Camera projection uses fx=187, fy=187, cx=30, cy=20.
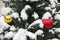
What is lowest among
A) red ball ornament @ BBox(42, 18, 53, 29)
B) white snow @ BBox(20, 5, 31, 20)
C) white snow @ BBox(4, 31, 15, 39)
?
white snow @ BBox(4, 31, 15, 39)

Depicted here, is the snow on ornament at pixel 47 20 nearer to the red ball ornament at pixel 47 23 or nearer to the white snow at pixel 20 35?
the red ball ornament at pixel 47 23

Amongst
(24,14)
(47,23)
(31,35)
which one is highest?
(24,14)

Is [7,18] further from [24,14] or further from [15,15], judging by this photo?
[24,14]

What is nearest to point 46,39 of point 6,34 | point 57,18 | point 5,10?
point 57,18

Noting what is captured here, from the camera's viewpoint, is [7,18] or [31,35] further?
[7,18]

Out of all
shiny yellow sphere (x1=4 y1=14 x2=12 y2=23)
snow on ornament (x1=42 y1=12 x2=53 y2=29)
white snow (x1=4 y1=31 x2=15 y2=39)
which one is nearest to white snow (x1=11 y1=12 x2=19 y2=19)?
shiny yellow sphere (x1=4 y1=14 x2=12 y2=23)

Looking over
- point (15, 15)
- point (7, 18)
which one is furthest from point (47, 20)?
point (7, 18)

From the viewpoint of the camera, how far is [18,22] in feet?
6.95

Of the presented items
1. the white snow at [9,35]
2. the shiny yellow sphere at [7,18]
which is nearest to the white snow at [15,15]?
the shiny yellow sphere at [7,18]

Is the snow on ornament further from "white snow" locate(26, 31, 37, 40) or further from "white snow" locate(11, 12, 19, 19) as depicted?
"white snow" locate(11, 12, 19, 19)

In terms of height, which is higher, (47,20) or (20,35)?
(47,20)

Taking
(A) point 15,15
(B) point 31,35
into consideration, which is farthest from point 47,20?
(A) point 15,15

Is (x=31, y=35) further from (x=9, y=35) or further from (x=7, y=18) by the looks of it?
→ (x=7, y=18)

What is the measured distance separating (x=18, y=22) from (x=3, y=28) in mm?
217
